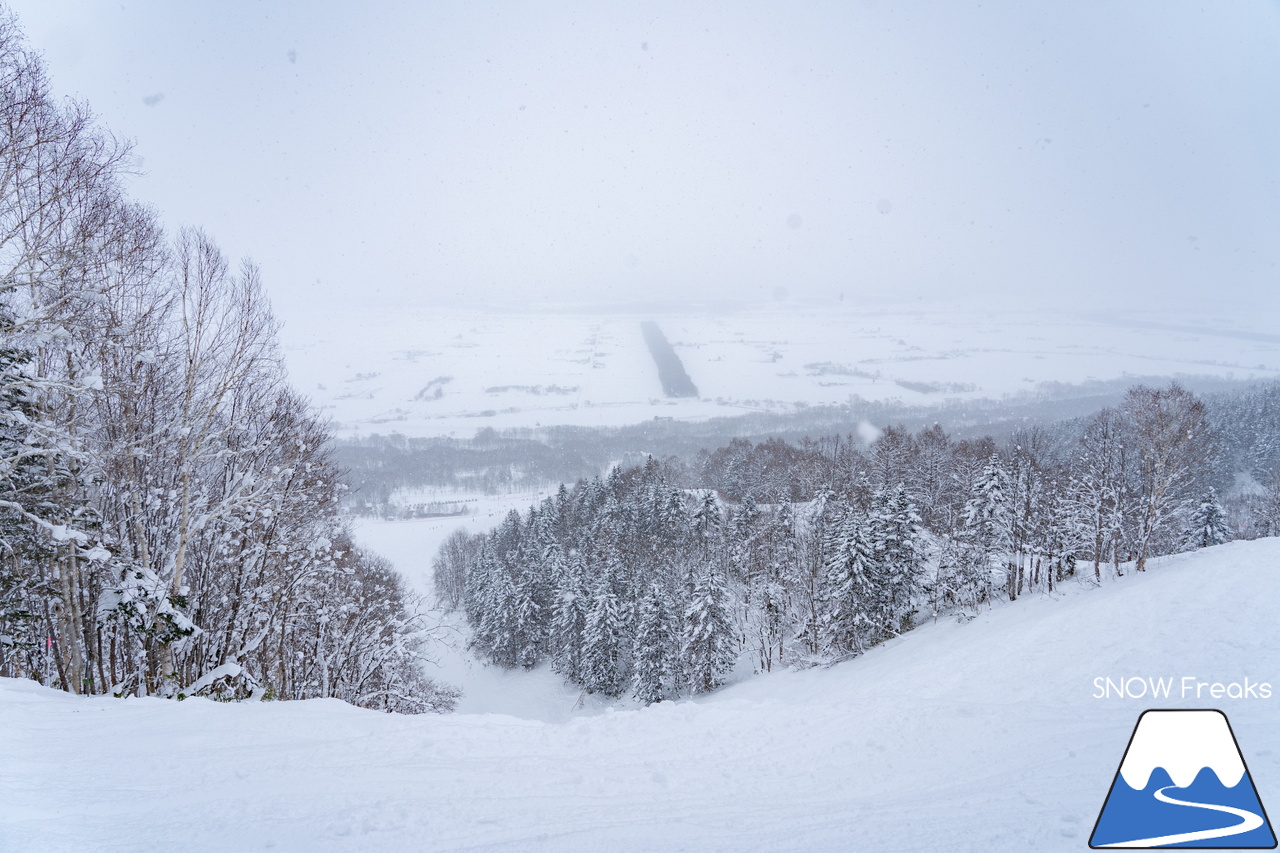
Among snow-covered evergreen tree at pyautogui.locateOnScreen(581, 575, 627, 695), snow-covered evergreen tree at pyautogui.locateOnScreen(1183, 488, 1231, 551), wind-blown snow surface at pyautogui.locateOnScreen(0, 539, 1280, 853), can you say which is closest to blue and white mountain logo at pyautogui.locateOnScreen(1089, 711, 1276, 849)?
wind-blown snow surface at pyautogui.locateOnScreen(0, 539, 1280, 853)

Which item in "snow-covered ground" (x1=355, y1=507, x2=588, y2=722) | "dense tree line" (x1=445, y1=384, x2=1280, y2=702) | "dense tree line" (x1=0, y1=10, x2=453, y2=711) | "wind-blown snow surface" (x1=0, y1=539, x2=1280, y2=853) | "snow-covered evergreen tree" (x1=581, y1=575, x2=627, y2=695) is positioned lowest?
"snow-covered ground" (x1=355, y1=507, x2=588, y2=722)

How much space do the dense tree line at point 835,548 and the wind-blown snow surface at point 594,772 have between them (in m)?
16.4

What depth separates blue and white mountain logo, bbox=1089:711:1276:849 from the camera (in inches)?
123

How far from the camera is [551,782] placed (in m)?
4.39

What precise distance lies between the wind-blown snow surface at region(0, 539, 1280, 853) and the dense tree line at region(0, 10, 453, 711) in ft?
7.73

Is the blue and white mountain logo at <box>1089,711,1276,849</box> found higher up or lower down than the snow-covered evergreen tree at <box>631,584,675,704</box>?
higher up

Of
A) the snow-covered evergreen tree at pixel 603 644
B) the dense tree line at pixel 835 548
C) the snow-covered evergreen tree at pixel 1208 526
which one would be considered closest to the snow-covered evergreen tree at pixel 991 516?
the dense tree line at pixel 835 548

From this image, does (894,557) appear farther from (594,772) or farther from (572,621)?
(594,772)

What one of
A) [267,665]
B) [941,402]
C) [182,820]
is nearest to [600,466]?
[941,402]

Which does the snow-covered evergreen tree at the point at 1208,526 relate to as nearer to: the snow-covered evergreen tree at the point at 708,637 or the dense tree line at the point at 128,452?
the snow-covered evergreen tree at the point at 708,637

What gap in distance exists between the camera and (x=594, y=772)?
4668 mm

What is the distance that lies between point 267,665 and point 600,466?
314 feet

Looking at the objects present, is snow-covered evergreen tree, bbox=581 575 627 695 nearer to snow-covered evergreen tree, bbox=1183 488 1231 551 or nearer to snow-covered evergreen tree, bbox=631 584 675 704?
snow-covered evergreen tree, bbox=631 584 675 704

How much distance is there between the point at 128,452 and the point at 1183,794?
11.6 meters
